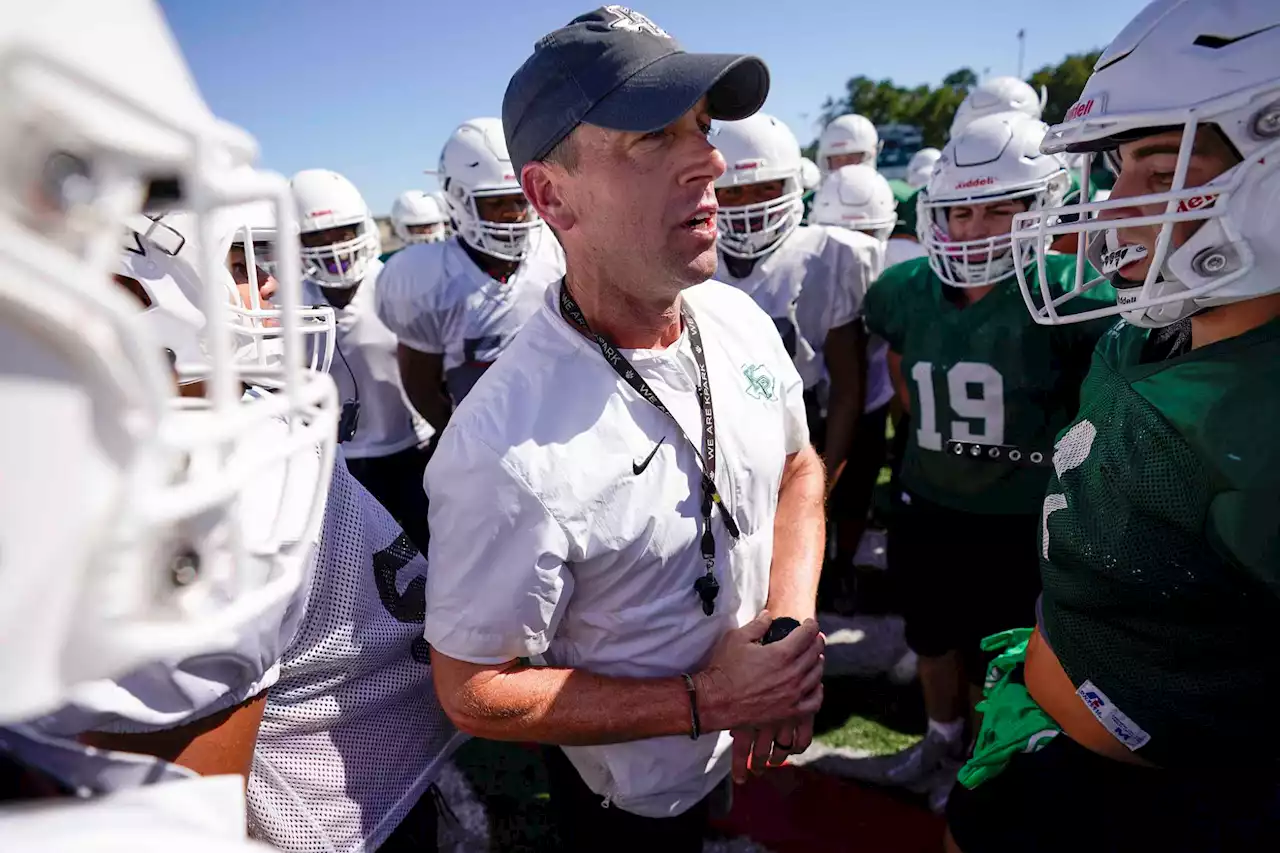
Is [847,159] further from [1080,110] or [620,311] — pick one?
[620,311]

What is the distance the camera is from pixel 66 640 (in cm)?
64

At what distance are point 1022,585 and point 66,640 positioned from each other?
281 cm

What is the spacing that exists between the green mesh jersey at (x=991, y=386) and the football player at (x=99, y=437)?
2441 mm

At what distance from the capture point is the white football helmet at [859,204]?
207 inches

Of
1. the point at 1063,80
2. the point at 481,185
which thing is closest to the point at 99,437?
the point at 481,185

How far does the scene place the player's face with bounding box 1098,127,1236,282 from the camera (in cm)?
137

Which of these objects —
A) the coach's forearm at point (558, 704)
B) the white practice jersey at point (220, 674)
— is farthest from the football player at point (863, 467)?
the white practice jersey at point (220, 674)

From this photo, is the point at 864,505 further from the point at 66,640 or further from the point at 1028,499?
the point at 66,640

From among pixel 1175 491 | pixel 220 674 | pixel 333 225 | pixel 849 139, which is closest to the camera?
pixel 220 674

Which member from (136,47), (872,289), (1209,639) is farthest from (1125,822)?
(872,289)

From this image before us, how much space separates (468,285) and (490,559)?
266cm

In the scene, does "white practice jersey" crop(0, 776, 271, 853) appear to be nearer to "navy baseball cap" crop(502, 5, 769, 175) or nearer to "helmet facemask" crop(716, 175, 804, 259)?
"navy baseball cap" crop(502, 5, 769, 175)

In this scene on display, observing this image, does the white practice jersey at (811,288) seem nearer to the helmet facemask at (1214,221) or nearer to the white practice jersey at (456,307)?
the white practice jersey at (456,307)

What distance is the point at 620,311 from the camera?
161 centimetres
